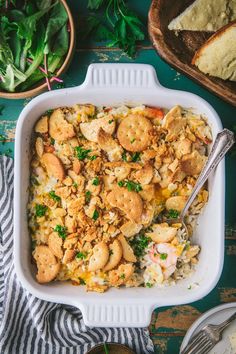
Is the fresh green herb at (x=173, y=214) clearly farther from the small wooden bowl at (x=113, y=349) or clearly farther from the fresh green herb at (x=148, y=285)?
the small wooden bowl at (x=113, y=349)

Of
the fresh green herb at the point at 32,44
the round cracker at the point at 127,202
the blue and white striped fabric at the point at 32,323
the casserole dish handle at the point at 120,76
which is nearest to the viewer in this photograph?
the casserole dish handle at the point at 120,76

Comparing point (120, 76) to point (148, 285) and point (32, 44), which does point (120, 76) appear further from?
point (148, 285)

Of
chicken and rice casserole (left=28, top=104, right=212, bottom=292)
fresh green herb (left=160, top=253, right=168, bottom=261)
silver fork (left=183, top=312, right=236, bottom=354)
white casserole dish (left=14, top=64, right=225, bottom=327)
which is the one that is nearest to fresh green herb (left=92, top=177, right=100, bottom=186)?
chicken and rice casserole (left=28, top=104, right=212, bottom=292)

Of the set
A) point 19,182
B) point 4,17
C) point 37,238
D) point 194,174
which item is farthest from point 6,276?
point 4,17

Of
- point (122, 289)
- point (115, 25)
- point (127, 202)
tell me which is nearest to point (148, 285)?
point (122, 289)

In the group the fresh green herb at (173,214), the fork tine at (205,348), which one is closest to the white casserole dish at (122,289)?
the fresh green herb at (173,214)

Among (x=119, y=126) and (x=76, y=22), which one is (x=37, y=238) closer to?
(x=119, y=126)
